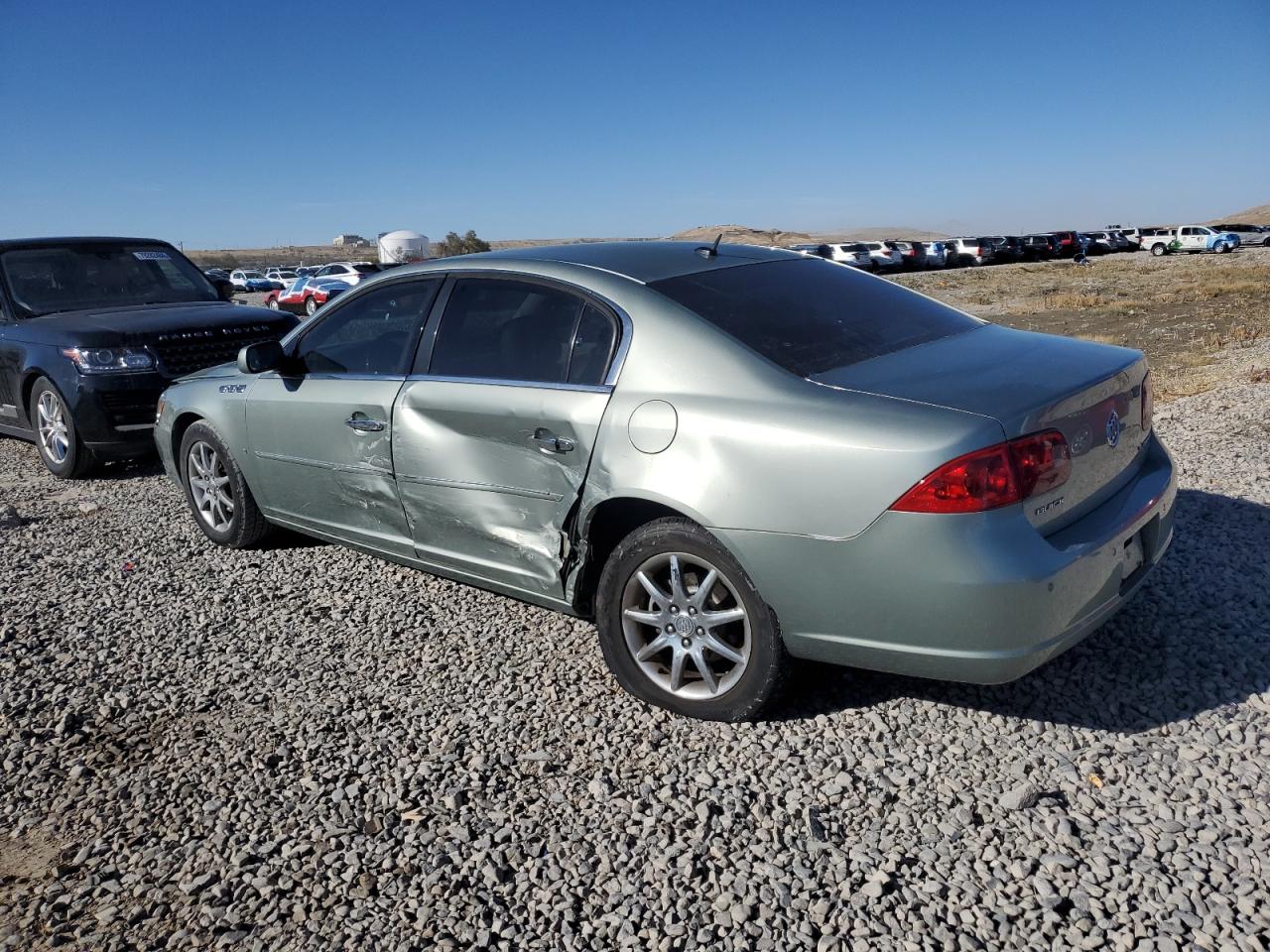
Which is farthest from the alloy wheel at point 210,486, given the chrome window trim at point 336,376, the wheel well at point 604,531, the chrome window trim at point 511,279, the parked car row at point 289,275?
the parked car row at point 289,275

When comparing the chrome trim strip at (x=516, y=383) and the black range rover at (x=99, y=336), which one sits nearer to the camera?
the chrome trim strip at (x=516, y=383)

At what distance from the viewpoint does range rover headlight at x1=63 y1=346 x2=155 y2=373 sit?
7.17m

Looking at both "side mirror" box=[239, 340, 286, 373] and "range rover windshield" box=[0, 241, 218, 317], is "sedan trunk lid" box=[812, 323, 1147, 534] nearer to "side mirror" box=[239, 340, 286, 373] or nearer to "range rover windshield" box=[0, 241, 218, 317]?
"side mirror" box=[239, 340, 286, 373]

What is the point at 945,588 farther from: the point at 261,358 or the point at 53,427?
the point at 53,427

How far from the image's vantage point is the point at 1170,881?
2.48 meters

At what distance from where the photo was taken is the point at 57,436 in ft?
25.0

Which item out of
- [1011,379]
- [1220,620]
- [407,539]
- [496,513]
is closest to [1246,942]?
[1011,379]

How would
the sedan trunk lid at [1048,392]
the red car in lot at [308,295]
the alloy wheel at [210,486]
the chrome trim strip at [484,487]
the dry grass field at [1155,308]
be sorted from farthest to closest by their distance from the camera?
the red car in lot at [308,295]
the dry grass field at [1155,308]
the alloy wheel at [210,486]
the chrome trim strip at [484,487]
the sedan trunk lid at [1048,392]

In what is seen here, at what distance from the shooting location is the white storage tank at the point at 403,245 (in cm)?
5703

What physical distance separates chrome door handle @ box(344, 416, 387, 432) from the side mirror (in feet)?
2.30

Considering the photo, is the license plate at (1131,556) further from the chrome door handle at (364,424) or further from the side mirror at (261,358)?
the side mirror at (261,358)

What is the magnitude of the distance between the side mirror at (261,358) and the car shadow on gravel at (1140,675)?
116 inches

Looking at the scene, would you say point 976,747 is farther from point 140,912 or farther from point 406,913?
point 140,912

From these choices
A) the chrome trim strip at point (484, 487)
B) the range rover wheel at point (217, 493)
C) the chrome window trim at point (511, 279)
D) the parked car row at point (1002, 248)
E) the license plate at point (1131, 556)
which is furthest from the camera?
the parked car row at point (1002, 248)
